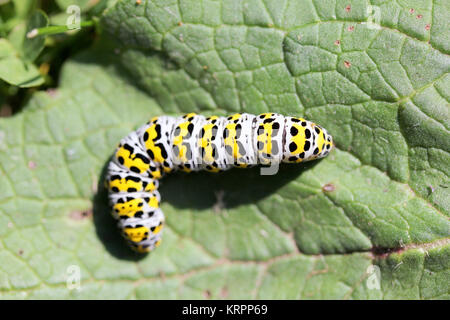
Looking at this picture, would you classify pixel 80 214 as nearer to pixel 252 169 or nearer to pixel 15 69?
pixel 15 69

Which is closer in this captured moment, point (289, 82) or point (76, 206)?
point (289, 82)

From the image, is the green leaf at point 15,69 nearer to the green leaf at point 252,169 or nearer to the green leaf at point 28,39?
the green leaf at point 28,39

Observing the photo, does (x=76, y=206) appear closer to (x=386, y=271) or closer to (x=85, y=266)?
(x=85, y=266)

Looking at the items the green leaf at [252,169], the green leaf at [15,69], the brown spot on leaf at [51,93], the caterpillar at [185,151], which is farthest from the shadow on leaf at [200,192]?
the green leaf at [15,69]

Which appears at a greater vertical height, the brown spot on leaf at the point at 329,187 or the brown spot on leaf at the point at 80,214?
the brown spot on leaf at the point at 329,187

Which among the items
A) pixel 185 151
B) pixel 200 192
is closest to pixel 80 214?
pixel 200 192

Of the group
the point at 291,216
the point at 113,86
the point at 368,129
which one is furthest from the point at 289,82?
the point at 113,86
